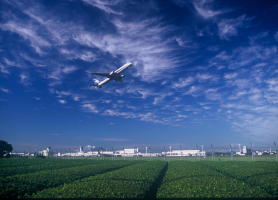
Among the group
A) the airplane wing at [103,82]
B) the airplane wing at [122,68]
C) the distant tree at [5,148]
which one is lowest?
the distant tree at [5,148]

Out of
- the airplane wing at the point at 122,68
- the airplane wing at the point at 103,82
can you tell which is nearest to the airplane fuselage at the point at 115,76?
the airplane wing at the point at 122,68

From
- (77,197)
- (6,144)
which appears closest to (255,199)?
(77,197)

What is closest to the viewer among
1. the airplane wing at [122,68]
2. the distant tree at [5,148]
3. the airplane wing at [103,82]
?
the airplane wing at [122,68]

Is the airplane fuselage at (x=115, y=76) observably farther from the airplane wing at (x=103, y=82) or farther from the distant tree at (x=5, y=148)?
the distant tree at (x=5, y=148)

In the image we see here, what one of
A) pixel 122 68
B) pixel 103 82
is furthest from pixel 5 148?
pixel 122 68

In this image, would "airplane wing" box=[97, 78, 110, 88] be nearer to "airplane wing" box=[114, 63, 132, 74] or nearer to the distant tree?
"airplane wing" box=[114, 63, 132, 74]

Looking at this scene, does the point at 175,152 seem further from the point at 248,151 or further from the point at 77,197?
the point at 77,197

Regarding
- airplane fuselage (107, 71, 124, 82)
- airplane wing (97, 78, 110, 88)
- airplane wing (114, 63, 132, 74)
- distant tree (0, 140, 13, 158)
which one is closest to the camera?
airplane wing (114, 63, 132, 74)

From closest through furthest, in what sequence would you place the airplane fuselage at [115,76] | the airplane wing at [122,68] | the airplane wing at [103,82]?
the airplane wing at [122,68] < the airplane fuselage at [115,76] < the airplane wing at [103,82]

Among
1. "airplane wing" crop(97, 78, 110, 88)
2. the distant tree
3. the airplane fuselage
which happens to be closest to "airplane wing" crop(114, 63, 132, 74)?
the airplane fuselage
